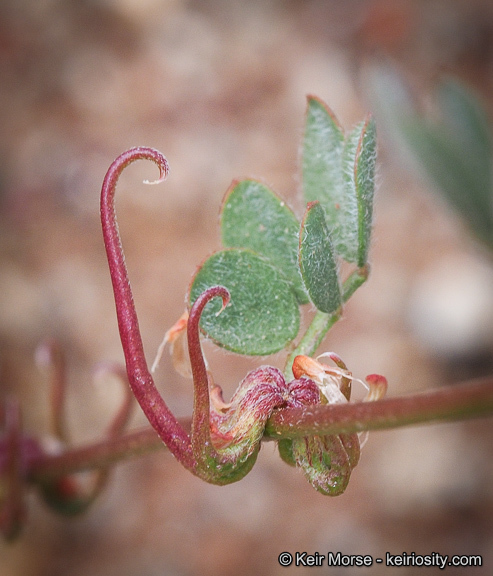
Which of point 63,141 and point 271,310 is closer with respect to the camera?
point 271,310

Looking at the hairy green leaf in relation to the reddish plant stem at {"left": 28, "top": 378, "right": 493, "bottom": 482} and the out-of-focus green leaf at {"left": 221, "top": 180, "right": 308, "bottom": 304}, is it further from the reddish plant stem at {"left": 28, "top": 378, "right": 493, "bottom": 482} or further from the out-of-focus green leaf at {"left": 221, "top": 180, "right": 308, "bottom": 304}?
the reddish plant stem at {"left": 28, "top": 378, "right": 493, "bottom": 482}

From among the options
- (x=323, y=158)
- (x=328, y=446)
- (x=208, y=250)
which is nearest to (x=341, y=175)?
(x=323, y=158)

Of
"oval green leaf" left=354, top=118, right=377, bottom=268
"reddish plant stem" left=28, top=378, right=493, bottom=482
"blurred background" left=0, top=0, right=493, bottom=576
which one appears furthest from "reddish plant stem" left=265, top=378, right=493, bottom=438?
"blurred background" left=0, top=0, right=493, bottom=576

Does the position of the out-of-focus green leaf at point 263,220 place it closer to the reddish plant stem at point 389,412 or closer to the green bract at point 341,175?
the green bract at point 341,175

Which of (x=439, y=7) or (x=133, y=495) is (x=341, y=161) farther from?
(x=439, y=7)

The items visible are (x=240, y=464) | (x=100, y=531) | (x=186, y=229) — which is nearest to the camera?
(x=240, y=464)

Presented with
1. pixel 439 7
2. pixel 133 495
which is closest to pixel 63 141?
pixel 133 495
